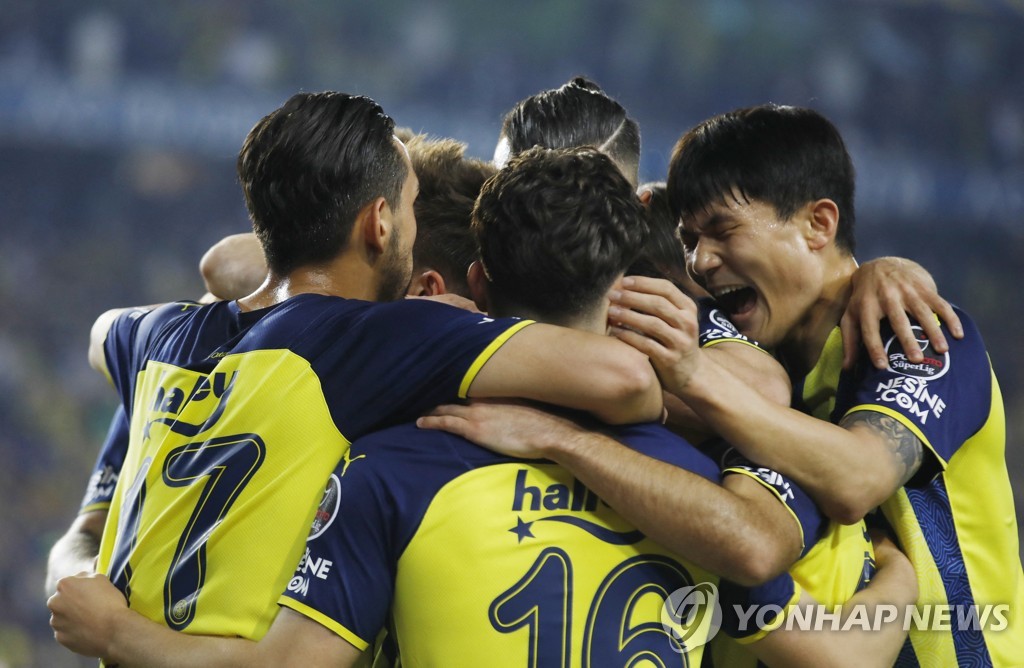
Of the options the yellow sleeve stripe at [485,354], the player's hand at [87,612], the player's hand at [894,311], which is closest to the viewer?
the yellow sleeve stripe at [485,354]

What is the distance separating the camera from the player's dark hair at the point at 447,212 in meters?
2.65

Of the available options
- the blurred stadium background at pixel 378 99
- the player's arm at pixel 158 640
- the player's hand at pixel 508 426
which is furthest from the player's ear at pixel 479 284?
the blurred stadium background at pixel 378 99

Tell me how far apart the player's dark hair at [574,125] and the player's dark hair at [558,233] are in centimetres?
101

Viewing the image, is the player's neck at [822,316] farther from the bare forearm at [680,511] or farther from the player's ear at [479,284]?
the player's ear at [479,284]

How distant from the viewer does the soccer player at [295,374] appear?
6.49ft

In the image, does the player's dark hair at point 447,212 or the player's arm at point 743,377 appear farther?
the player's dark hair at point 447,212

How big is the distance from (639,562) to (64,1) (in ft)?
34.3

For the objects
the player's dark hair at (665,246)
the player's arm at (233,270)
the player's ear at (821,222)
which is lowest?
the player's arm at (233,270)

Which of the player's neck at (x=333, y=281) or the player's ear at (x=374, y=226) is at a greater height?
the player's ear at (x=374, y=226)

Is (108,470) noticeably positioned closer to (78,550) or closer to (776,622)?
(78,550)

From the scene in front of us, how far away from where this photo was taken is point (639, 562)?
1954 mm

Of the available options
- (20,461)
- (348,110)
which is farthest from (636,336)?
(20,461)

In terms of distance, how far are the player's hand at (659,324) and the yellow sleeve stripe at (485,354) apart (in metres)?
0.19

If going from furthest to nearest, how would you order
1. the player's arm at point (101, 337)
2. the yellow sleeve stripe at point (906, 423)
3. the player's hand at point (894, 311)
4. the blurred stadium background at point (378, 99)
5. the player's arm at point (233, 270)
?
the blurred stadium background at point (378, 99) → the player's arm at point (233, 270) → the player's arm at point (101, 337) → the player's hand at point (894, 311) → the yellow sleeve stripe at point (906, 423)
